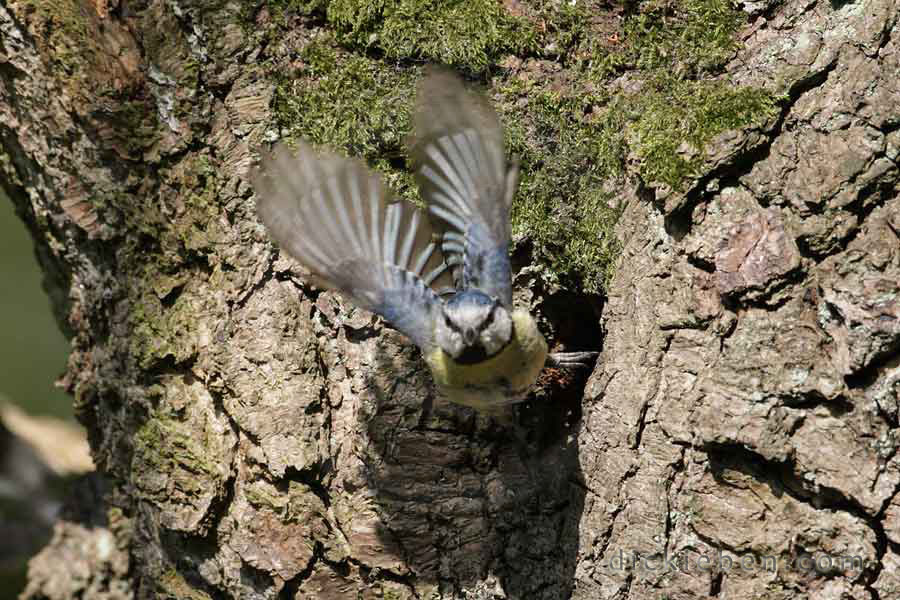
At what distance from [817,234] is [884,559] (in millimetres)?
767

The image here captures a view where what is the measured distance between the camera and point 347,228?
8.30ft

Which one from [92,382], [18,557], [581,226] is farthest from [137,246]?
[18,557]

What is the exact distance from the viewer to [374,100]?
268cm

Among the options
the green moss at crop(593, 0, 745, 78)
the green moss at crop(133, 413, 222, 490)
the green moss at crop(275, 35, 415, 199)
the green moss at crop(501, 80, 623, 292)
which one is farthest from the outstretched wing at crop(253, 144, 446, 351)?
the green moss at crop(593, 0, 745, 78)

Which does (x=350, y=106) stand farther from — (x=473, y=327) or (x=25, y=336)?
(x=25, y=336)

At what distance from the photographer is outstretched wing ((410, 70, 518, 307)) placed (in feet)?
8.05

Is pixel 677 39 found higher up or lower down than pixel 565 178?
higher up

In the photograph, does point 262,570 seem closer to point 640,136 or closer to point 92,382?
point 92,382

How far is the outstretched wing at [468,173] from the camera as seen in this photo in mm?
2453

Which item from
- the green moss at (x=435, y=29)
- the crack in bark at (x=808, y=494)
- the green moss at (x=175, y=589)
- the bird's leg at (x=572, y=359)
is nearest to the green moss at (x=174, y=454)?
the green moss at (x=175, y=589)

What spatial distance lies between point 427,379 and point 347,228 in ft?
1.60

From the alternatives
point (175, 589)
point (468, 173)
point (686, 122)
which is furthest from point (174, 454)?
point (686, 122)

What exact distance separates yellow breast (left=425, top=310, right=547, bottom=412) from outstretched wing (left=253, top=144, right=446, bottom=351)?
0.09 metres

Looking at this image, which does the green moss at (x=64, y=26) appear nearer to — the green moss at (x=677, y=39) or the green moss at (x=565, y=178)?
the green moss at (x=565, y=178)
